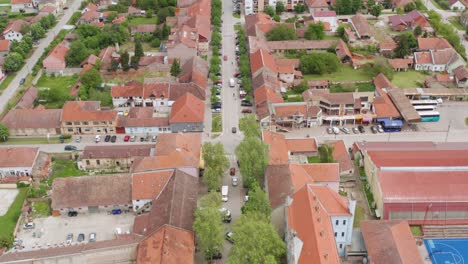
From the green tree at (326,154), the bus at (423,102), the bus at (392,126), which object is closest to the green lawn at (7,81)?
the green tree at (326,154)

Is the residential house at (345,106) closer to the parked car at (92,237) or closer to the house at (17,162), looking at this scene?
the parked car at (92,237)

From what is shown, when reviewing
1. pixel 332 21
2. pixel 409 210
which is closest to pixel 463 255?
pixel 409 210

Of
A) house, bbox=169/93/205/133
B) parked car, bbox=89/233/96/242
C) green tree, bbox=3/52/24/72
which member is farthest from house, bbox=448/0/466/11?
parked car, bbox=89/233/96/242

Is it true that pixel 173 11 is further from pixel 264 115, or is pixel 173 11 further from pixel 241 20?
pixel 264 115

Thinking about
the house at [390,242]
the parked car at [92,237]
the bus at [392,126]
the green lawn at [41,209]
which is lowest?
the green lawn at [41,209]

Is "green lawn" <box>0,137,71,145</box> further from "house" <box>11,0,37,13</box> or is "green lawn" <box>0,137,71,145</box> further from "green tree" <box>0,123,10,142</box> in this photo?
"house" <box>11,0,37,13</box>

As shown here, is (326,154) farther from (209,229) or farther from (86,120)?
(86,120)
